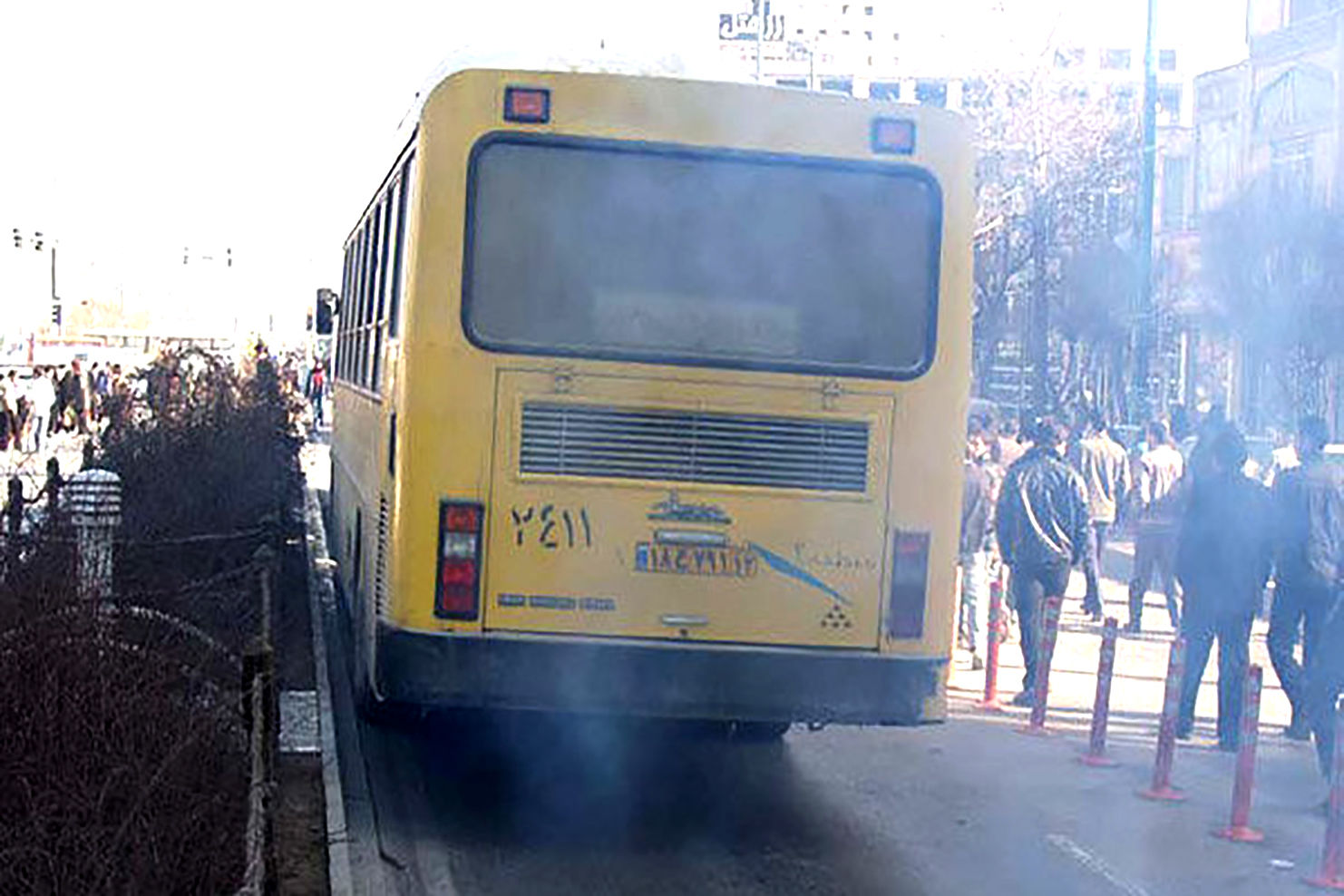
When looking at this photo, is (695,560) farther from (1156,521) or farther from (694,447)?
(1156,521)

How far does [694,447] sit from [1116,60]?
37.7 meters

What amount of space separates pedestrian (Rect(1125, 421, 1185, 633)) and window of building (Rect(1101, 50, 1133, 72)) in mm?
25005

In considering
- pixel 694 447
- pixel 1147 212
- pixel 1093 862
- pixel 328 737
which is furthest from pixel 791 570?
pixel 1147 212

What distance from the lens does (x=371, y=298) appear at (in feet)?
34.3

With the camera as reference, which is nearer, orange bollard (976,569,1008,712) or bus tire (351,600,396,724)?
bus tire (351,600,396,724)

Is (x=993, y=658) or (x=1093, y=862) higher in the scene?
(x=993, y=658)

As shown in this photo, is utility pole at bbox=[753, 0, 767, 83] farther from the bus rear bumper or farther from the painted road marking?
the bus rear bumper

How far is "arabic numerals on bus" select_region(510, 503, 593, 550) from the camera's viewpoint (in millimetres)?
7453

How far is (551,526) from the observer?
7465mm

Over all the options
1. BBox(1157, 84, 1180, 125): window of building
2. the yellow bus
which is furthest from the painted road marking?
BBox(1157, 84, 1180, 125): window of building

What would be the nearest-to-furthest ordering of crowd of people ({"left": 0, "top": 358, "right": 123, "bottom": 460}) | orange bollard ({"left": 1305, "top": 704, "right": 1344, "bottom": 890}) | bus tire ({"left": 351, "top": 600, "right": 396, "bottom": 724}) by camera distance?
orange bollard ({"left": 1305, "top": 704, "right": 1344, "bottom": 890}) → bus tire ({"left": 351, "top": 600, "right": 396, "bottom": 724}) → crowd of people ({"left": 0, "top": 358, "right": 123, "bottom": 460})

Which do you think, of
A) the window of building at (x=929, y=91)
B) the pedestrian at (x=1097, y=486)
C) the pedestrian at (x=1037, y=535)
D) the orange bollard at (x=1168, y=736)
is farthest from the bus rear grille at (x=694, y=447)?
the window of building at (x=929, y=91)

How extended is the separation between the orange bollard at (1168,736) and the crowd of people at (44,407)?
79.9ft

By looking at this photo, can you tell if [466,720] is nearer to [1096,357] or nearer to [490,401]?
[490,401]
